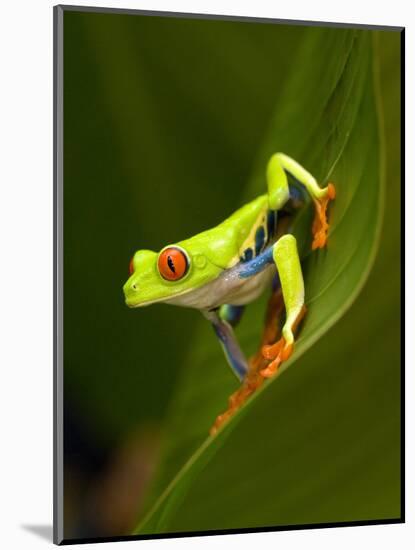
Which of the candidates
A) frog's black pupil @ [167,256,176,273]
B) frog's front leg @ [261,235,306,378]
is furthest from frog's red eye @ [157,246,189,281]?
frog's front leg @ [261,235,306,378]

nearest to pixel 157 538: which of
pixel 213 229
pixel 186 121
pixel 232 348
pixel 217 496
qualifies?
pixel 217 496

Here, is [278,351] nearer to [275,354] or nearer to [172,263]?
[275,354]

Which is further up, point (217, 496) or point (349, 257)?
point (349, 257)

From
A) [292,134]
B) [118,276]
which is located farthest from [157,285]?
[292,134]

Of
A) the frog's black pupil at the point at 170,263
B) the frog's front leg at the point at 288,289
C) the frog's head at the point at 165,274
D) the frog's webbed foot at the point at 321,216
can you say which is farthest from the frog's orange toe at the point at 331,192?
the frog's black pupil at the point at 170,263

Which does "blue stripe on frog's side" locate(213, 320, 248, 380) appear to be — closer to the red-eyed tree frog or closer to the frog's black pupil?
the red-eyed tree frog

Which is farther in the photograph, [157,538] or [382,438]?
[382,438]

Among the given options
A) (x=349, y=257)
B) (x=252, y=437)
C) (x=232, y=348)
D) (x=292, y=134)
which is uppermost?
(x=292, y=134)

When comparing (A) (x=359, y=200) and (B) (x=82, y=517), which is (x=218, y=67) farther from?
(B) (x=82, y=517)

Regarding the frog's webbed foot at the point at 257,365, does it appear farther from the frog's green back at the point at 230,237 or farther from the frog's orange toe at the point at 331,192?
the frog's orange toe at the point at 331,192
